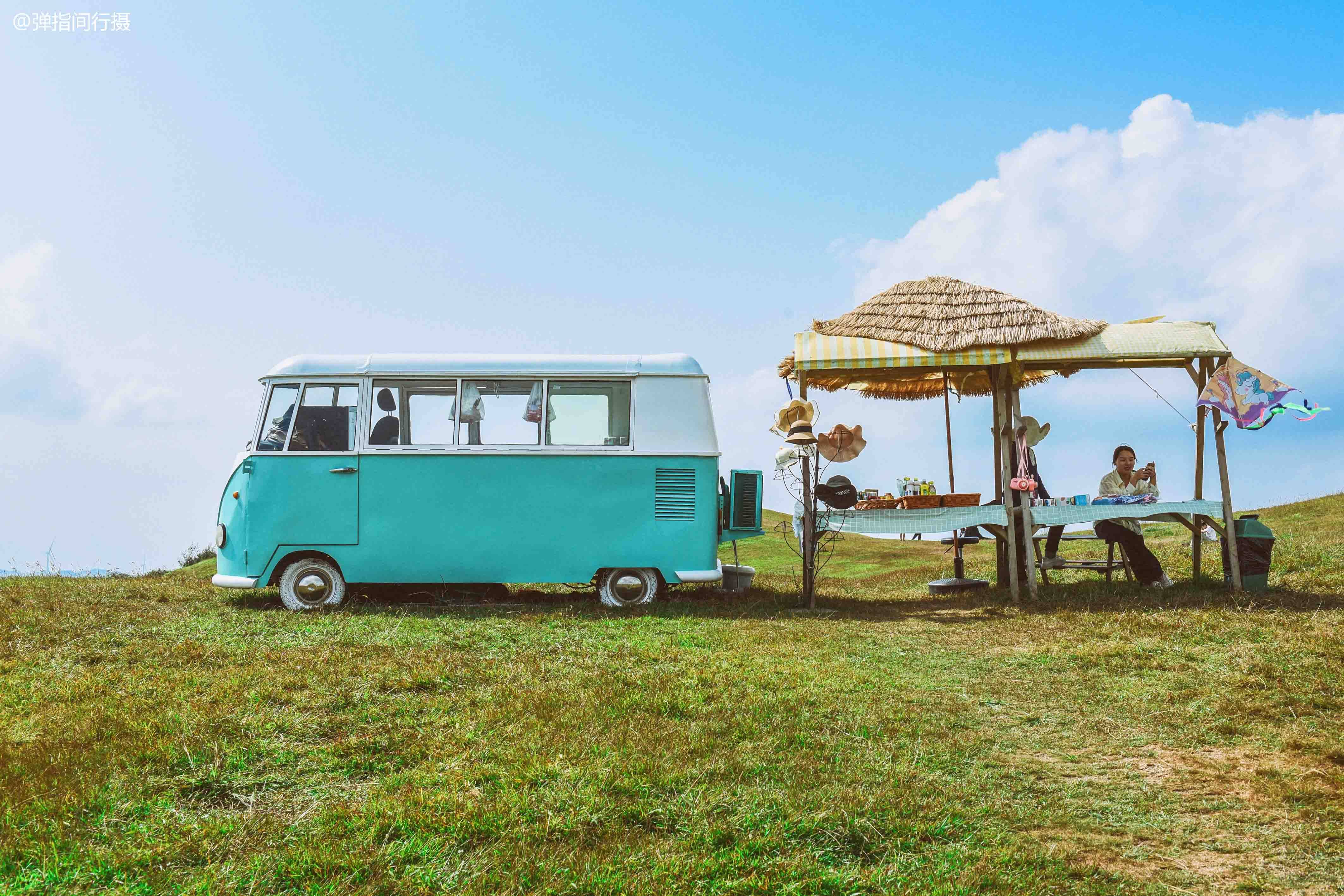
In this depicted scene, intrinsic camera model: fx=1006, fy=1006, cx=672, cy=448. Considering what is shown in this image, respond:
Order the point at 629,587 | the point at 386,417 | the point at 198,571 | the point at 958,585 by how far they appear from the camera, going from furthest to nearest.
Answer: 1. the point at 198,571
2. the point at 958,585
3. the point at 386,417
4. the point at 629,587

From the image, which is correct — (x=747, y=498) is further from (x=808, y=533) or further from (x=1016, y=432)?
(x=1016, y=432)

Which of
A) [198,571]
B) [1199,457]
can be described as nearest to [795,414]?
[1199,457]

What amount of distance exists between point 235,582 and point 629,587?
14.2ft

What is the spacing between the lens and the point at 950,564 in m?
18.6

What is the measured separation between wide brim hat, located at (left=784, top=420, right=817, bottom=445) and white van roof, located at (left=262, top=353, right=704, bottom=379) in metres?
1.26

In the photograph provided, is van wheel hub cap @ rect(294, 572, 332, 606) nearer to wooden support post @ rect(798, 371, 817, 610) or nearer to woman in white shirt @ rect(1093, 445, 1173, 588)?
wooden support post @ rect(798, 371, 817, 610)

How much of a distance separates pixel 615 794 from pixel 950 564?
14.9 meters

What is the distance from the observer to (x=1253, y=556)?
11867 millimetres

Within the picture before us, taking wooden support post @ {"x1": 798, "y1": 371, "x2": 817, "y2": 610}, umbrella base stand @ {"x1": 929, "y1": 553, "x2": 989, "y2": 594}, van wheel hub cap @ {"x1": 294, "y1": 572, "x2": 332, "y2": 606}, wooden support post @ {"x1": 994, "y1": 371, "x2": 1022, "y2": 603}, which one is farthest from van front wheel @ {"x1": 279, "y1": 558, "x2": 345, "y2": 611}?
umbrella base stand @ {"x1": 929, "y1": 553, "x2": 989, "y2": 594}

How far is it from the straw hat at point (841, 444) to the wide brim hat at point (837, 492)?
9.2 inches

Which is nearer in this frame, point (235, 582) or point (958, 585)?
point (235, 582)

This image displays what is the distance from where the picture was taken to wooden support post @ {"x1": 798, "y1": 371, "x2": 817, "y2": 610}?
1152 cm

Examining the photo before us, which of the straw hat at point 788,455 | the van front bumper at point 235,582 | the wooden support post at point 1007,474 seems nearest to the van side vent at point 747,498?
the straw hat at point 788,455

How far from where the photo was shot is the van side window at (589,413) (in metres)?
11.1
